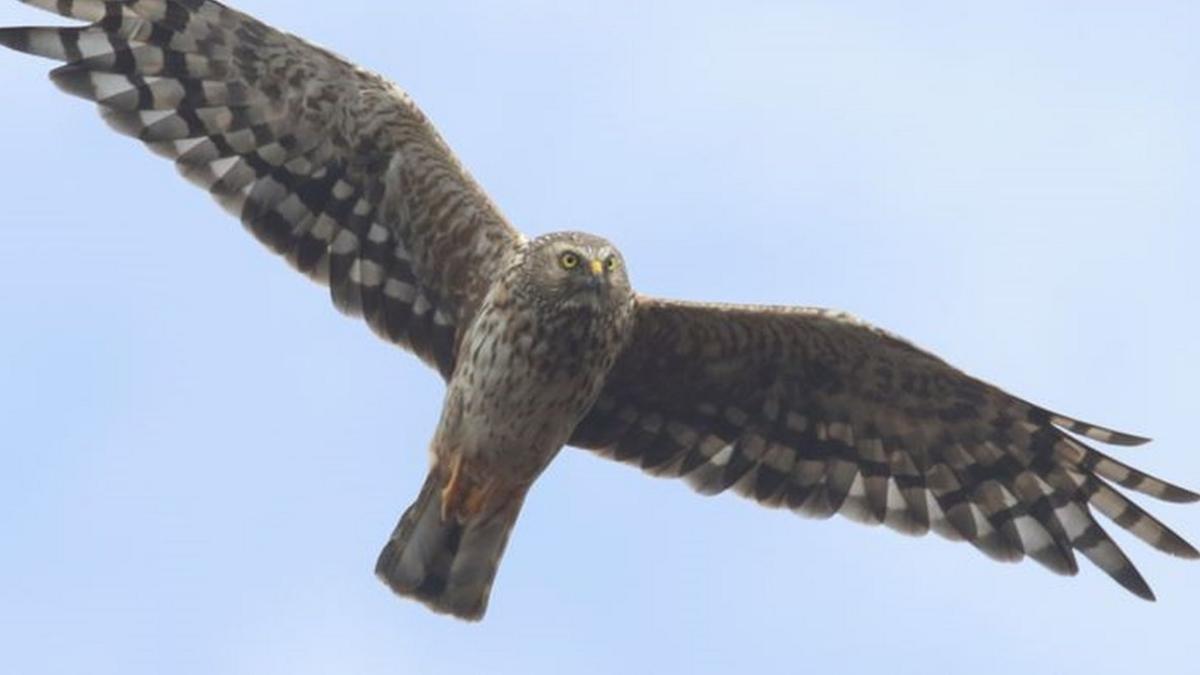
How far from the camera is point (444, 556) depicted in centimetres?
1334

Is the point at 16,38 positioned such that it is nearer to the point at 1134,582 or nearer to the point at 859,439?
the point at 859,439

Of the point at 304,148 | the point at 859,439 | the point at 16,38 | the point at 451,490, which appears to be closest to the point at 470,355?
the point at 451,490

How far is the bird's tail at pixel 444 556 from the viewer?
13.3 meters

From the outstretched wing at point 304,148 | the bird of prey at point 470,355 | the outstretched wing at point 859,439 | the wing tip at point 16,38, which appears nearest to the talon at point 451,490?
the bird of prey at point 470,355

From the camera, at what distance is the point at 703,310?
13.1m

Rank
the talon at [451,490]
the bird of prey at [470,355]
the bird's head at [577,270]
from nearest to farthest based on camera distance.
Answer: the bird's head at [577,270] → the talon at [451,490] → the bird of prey at [470,355]

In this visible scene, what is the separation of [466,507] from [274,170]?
2.00 m

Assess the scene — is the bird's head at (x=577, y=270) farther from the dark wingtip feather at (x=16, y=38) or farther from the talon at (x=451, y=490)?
the dark wingtip feather at (x=16, y=38)

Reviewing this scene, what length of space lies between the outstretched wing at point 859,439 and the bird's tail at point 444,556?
2.58 ft

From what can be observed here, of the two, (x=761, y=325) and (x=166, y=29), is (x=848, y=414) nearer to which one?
(x=761, y=325)

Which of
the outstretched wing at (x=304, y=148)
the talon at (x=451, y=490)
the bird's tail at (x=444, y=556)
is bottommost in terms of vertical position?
the bird's tail at (x=444, y=556)

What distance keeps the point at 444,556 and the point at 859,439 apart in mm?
2210

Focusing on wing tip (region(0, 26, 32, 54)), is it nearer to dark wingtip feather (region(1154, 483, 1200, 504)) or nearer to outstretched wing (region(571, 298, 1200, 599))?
outstretched wing (region(571, 298, 1200, 599))

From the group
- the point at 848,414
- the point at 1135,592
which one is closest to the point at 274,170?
the point at 848,414
